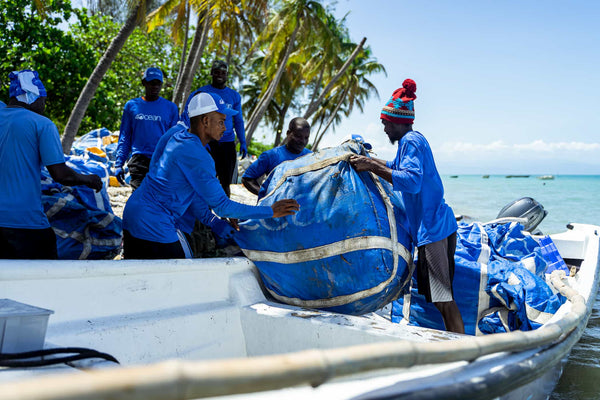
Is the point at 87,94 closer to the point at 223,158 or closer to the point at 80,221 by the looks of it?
the point at 223,158

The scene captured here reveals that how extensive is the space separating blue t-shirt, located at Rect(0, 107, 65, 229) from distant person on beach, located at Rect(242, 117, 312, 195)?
6.45 feet

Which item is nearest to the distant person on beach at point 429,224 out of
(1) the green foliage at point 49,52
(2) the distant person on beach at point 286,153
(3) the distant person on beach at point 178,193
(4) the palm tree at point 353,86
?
(3) the distant person on beach at point 178,193

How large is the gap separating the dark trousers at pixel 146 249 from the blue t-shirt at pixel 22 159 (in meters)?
0.55

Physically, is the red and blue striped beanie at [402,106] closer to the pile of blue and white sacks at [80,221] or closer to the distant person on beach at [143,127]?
the pile of blue and white sacks at [80,221]

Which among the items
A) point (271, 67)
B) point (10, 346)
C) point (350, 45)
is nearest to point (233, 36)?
point (271, 67)

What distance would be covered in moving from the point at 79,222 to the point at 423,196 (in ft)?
8.03

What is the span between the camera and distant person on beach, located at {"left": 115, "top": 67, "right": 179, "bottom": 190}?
494cm

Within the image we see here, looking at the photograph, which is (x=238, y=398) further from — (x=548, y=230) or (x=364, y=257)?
(x=548, y=230)

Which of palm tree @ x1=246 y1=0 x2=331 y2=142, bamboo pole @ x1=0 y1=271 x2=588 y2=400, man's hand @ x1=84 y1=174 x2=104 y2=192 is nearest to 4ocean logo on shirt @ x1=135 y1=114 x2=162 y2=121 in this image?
man's hand @ x1=84 y1=174 x2=104 y2=192

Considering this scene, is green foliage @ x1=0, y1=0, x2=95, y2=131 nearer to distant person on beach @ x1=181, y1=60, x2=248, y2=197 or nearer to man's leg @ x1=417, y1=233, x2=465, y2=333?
distant person on beach @ x1=181, y1=60, x2=248, y2=197

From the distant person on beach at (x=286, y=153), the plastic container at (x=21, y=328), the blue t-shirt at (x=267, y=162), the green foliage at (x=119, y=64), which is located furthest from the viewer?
the green foliage at (x=119, y=64)

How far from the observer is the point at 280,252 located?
3121 mm

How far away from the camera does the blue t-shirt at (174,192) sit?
3012mm

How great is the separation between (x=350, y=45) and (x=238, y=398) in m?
27.2
